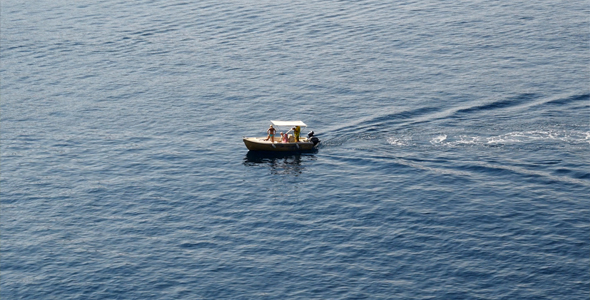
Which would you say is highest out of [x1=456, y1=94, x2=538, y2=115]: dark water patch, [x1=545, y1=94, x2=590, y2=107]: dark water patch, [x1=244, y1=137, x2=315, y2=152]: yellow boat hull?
[x1=244, y1=137, x2=315, y2=152]: yellow boat hull

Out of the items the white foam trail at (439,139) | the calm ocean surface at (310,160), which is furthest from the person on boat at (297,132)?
the white foam trail at (439,139)

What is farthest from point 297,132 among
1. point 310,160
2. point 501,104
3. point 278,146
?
point 501,104

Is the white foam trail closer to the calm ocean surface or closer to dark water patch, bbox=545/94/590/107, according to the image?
the calm ocean surface

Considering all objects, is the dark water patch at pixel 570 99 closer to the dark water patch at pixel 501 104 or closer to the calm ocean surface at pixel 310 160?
the calm ocean surface at pixel 310 160

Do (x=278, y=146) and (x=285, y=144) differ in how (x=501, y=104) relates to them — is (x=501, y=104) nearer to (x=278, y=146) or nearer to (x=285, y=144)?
(x=285, y=144)

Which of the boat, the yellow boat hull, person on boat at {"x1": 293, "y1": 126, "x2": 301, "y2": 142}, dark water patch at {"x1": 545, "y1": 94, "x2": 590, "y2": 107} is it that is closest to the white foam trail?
the boat

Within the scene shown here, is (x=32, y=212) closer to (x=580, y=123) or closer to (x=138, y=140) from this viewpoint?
(x=138, y=140)
